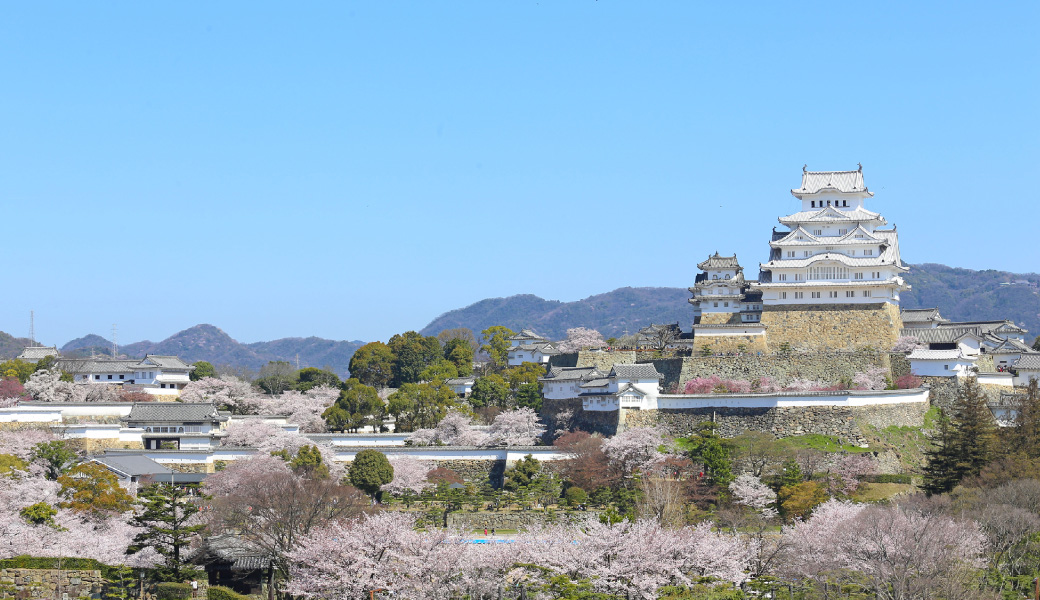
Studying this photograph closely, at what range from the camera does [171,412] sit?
158 ft

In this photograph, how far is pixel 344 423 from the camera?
51.8m

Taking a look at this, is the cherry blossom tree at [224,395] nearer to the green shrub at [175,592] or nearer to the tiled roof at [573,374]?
the tiled roof at [573,374]

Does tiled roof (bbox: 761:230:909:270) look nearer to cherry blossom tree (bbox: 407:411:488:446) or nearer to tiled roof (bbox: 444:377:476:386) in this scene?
cherry blossom tree (bbox: 407:411:488:446)

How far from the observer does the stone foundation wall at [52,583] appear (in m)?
29.5

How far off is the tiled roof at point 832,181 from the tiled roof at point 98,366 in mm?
33278

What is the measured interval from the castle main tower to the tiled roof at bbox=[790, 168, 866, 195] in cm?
11

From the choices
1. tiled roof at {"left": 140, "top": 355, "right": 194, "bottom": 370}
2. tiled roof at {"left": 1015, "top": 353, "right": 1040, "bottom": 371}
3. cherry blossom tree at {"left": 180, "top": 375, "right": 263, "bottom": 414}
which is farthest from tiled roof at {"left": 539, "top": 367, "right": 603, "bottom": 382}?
tiled roof at {"left": 140, "top": 355, "right": 194, "bottom": 370}

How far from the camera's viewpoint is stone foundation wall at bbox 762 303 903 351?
4909cm

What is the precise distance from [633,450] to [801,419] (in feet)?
21.2

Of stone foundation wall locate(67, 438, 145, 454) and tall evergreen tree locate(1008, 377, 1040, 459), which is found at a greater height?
tall evergreen tree locate(1008, 377, 1040, 459)

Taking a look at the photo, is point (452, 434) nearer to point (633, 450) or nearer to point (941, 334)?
point (633, 450)

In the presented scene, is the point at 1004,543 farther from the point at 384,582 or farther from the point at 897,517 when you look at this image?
the point at 384,582

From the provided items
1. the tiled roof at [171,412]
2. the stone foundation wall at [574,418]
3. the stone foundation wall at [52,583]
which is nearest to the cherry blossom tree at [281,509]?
the stone foundation wall at [52,583]

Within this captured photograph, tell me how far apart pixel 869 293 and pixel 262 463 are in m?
26.6
